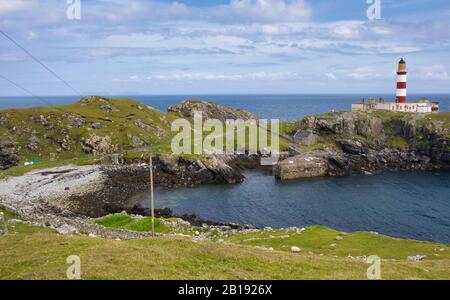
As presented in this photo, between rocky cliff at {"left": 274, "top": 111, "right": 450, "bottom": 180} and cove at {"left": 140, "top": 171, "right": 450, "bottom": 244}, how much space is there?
6.63m

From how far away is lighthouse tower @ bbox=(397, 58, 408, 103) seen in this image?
6398 inches

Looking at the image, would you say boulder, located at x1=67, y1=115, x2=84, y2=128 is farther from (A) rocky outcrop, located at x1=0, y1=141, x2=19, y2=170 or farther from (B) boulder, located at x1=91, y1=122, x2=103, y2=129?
(A) rocky outcrop, located at x1=0, y1=141, x2=19, y2=170

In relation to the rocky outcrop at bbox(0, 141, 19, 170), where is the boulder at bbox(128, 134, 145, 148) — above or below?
above

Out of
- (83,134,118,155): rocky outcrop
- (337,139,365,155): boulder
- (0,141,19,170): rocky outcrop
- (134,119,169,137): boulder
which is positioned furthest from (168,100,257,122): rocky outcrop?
(0,141,19,170): rocky outcrop

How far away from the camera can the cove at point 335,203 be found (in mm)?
74875

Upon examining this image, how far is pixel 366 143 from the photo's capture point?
139 m

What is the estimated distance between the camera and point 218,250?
31141mm

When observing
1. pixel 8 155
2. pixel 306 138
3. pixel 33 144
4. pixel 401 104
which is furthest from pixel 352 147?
pixel 8 155

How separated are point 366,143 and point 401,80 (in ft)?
135

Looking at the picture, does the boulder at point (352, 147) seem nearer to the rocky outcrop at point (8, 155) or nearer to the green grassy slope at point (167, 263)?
the rocky outcrop at point (8, 155)

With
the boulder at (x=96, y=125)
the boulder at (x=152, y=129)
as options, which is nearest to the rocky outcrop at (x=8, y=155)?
the boulder at (x=96, y=125)

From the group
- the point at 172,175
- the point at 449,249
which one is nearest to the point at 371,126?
the point at 172,175

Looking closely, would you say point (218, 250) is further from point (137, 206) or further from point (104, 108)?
point (104, 108)
